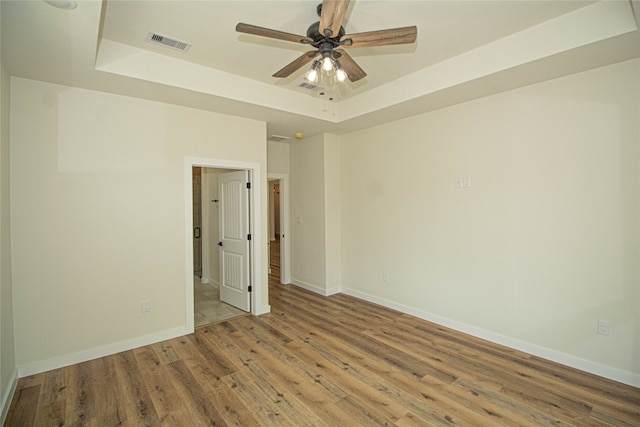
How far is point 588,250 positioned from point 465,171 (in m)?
1.40

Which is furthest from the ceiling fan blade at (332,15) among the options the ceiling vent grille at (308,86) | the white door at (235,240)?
the white door at (235,240)

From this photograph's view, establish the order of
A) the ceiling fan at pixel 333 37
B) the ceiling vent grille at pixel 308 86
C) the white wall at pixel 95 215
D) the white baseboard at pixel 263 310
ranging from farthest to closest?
the white baseboard at pixel 263 310 < the ceiling vent grille at pixel 308 86 < the white wall at pixel 95 215 < the ceiling fan at pixel 333 37

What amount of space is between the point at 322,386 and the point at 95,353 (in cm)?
237

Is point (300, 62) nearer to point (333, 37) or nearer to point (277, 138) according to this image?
point (333, 37)

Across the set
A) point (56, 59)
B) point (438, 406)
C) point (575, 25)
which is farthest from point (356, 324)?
point (56, 59)

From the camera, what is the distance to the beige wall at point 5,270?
2.40 m

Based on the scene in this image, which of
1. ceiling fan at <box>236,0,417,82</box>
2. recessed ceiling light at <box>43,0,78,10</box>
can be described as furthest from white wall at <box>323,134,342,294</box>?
recessed ceiling light at <box>43,0,78,10</box>

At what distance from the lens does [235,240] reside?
461 cm

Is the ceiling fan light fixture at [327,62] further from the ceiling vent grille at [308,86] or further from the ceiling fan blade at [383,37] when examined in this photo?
the ceiling vent grille at [308,86]

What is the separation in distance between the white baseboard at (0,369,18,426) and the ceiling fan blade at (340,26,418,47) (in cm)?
360

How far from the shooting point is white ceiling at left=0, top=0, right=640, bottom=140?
2.25 metres

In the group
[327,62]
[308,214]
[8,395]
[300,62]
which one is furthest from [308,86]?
[8,395]

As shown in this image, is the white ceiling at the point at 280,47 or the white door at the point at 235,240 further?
the white door at the point at 235,240

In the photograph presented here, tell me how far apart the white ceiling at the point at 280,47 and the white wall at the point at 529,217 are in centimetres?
34
